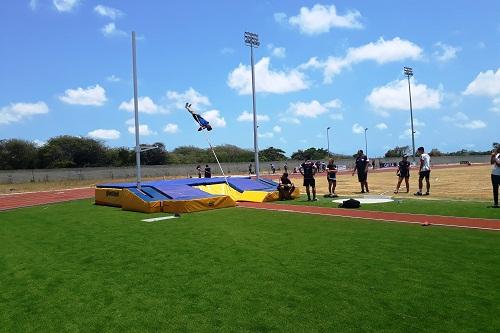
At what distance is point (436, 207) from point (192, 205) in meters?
7.61

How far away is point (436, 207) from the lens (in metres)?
12.9

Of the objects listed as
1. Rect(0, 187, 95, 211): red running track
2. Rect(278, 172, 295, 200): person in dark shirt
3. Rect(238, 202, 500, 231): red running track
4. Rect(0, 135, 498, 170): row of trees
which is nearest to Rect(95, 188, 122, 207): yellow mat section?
Rect(0, 187, 95, 211): red running track

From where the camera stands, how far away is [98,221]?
13.0 metres

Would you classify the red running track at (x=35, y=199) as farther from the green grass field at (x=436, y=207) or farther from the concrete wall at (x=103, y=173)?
the concrete wall at (x=103, y=173)

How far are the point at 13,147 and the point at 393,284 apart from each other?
78269 mm

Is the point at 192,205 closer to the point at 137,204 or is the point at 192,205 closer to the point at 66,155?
the point at 137,204

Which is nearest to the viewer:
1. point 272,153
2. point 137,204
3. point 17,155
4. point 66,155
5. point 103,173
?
point 137,204

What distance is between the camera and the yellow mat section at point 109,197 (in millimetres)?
17375

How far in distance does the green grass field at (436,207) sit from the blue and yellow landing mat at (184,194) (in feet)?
9.61

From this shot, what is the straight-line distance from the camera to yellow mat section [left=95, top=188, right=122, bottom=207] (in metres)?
17.4

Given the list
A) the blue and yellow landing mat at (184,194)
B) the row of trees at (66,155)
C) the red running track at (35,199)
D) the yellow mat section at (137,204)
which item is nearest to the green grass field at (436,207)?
the blue and yellow landing mat at (184,194)

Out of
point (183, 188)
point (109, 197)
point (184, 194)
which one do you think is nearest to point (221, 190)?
point (183, 188)

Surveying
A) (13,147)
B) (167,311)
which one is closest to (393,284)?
(167,311)

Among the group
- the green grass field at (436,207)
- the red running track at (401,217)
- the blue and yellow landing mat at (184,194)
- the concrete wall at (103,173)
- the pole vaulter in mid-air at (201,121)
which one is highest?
the pole vaulter in mid-air at (201,121)
